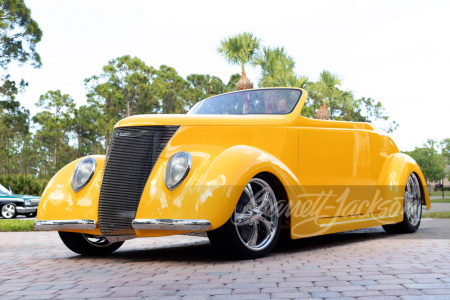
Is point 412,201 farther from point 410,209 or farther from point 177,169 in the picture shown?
point 177,169

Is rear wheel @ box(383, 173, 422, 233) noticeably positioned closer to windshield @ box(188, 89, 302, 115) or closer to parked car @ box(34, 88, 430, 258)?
parked car @ box(34, 88, 430, 258)

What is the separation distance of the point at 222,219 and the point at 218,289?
1025mm

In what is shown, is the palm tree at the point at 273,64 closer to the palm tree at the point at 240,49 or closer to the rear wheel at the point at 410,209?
the palm tree at the point at 240,49

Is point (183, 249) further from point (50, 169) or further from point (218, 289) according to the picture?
point (50, 169)

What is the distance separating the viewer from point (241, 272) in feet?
14.1

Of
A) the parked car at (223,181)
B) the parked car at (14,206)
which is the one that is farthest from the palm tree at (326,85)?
the parked car at (223,181)

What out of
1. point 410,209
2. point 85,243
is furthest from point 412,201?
point 85,243

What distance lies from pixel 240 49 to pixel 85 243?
24.6 metres

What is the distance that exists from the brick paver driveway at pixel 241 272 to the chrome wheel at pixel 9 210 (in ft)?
42.5

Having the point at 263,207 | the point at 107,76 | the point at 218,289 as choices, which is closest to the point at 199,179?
the point at 263,207

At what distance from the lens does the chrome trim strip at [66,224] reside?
16.5 ft

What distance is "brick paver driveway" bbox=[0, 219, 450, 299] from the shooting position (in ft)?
11.6

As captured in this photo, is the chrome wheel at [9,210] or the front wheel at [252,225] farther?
the chrome wheel at [9,210]

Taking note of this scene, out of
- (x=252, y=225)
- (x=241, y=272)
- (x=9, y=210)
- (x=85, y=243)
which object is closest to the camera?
(x=241, y=272)
